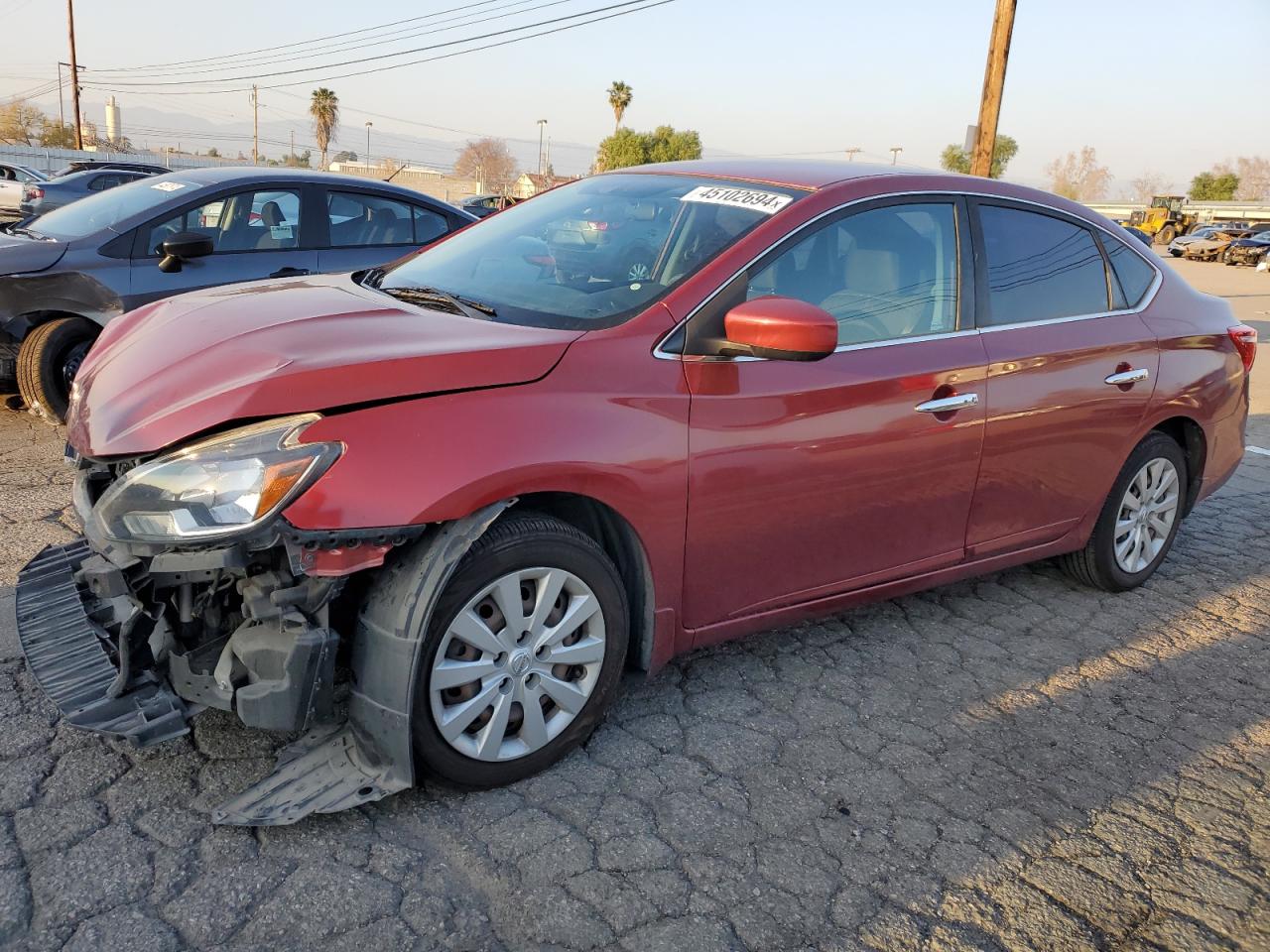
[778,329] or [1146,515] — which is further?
[1146,515]

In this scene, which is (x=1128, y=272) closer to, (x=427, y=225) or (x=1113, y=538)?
(x=1113, y=538)

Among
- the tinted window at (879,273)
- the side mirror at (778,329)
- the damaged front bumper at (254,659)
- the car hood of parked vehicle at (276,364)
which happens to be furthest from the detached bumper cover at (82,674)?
the tinted window at (879,273)

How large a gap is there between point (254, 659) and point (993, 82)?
12465mm

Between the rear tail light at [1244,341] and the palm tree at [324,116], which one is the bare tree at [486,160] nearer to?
the palm tree at [324,116]

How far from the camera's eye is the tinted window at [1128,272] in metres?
4.16

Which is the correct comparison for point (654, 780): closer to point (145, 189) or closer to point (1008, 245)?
point (1008, 245)

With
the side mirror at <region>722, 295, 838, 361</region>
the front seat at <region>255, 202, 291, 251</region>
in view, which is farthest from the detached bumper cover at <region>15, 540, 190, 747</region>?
the front seat at <region>255, 202, 291, 251</region>

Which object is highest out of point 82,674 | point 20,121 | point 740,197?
point 20,121

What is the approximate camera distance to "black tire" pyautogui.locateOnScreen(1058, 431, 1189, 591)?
4273mm

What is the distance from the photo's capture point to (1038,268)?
386 cm

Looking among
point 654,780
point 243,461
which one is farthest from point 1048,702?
point 243,461

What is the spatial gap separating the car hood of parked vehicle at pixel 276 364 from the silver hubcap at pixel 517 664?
0.58 metres

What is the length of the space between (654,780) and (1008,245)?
2421 millimetres

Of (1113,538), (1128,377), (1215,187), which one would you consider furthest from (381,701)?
(1215,187)
